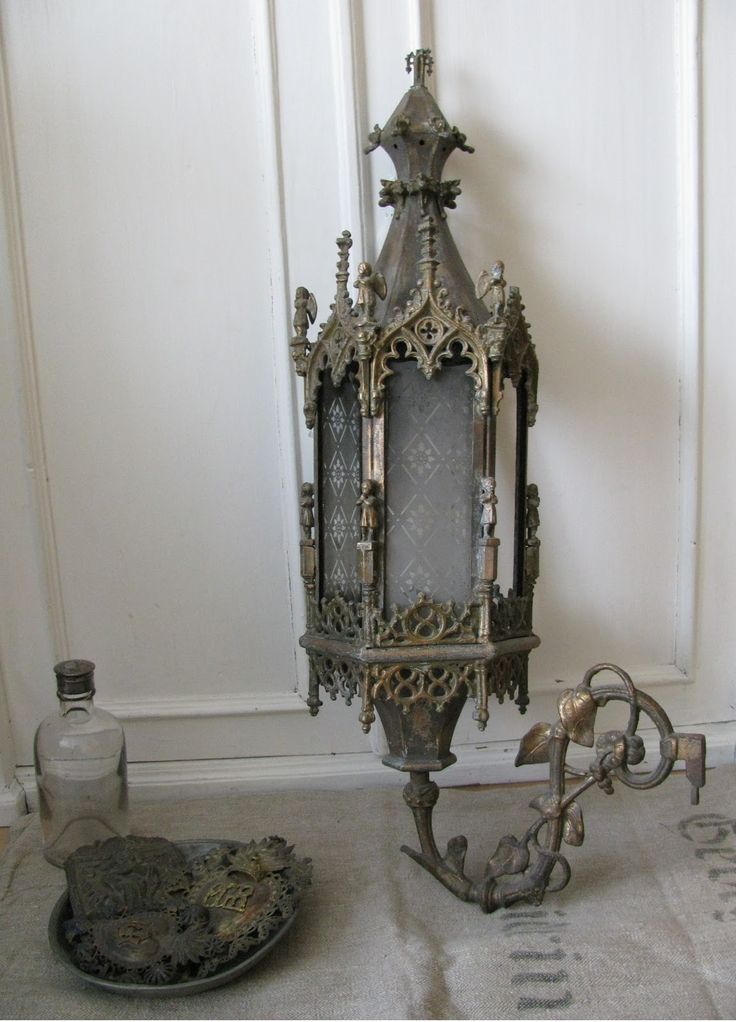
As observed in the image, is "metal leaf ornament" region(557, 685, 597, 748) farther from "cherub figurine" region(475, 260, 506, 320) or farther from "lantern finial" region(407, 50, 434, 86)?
"lantern finial" region(407, 50, 434, 86)

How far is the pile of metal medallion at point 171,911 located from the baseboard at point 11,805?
1.21 feet

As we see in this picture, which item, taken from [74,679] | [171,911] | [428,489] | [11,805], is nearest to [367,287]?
[428,489]

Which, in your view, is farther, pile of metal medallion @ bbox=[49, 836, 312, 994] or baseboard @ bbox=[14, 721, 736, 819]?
baseboard @ bbox=[14, 721, 736, 819]

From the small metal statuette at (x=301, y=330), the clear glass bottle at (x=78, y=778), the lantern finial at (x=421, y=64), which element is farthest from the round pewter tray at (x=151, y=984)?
the lantern finial at (x=421, y=64)

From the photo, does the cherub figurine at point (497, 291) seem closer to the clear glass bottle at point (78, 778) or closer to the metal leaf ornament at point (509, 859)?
the metal leaf ornament at point (509, 859)

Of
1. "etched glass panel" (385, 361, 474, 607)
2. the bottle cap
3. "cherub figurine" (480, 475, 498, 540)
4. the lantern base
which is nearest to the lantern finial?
"etched glass panel" (385, 361, 474, 607)

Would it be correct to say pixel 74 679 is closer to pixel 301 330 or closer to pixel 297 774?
pixel 297 774

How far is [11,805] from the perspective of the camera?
1.46 m

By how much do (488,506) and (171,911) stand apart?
0.67 m

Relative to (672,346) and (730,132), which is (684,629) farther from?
(730,132)

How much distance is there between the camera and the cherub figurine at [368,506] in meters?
1.14

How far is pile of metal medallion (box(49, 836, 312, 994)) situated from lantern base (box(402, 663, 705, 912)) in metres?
0.21

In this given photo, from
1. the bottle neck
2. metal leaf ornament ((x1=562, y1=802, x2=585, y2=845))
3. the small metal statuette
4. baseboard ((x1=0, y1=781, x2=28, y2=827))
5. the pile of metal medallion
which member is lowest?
baseboard ((x1=0, y1=781, x2=28, y2=827))

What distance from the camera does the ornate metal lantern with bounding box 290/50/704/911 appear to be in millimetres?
1122
